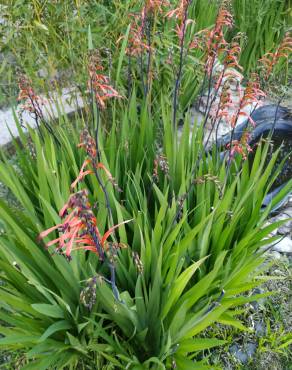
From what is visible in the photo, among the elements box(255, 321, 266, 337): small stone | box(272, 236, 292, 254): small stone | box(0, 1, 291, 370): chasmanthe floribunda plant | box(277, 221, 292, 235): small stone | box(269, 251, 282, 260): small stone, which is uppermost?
box(0, 1, 291, 370): chasmanthe floribunda plant

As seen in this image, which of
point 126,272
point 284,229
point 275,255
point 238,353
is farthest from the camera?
point 284,229

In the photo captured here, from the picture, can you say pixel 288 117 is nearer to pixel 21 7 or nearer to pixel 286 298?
pixel 286 298

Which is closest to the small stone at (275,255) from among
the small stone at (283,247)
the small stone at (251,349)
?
the small stone at (283,247)

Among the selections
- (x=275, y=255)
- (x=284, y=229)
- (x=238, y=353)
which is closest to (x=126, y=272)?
(x=238, y=353)

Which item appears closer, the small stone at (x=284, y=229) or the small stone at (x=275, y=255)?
the small stone at (x=275, y=255)

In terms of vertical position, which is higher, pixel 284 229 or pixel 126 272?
pixel 126 272

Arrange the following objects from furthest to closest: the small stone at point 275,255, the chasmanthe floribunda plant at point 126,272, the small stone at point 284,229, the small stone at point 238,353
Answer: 1. the small stone at point 284,229
2. the small stone at point 275,255
3. the small stone at point 238,353
4. the chasmanthe floribunda plant at point 126,272

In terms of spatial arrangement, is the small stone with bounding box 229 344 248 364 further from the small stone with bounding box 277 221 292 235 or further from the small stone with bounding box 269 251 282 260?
the small stone with bounding box 277 221 292 235

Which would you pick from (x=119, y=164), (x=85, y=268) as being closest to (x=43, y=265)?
(x=85, y=268)

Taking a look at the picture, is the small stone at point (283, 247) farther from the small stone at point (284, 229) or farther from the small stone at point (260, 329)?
the small stone at point (260, 329)

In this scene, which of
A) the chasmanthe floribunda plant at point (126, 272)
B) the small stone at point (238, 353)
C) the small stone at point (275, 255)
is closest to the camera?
the chasmanthe floribunda plant at point (126, 272)

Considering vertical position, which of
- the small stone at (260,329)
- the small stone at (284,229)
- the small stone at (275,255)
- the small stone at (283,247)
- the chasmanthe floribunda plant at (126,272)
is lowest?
the small stone at (284,229)

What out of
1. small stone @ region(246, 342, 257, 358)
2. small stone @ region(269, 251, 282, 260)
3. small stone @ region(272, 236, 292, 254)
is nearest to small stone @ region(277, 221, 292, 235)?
small stone @ region(272, 236, 292, 254)

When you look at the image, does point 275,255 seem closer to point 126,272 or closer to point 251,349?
point 251,349
